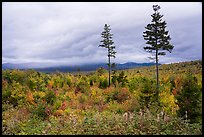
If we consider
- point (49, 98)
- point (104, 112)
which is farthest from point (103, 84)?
point (49, 98)

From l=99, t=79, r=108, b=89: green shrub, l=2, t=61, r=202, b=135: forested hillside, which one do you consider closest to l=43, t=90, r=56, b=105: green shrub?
l=2, t=61, r=202, b=135: forested hillside

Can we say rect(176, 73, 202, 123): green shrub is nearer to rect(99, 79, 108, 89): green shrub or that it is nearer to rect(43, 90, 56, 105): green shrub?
rect(43, 90, 56, 105): green shrub

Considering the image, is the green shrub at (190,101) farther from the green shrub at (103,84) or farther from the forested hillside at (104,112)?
the green shrub at (103,84)

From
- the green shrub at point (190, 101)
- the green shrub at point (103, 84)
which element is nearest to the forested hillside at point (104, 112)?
the green shrub at point (190, 101)

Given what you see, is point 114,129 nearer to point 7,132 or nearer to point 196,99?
point 7,132

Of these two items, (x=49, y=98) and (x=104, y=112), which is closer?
(x=49, y=98)

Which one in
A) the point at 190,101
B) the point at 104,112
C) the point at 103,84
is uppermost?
the point at 190,101

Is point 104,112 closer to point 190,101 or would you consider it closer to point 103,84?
point 190,101

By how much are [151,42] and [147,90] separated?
11.5 meters

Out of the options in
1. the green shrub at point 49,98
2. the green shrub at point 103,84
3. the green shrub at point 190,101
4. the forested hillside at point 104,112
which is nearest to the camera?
the forested hillside at point 104,112

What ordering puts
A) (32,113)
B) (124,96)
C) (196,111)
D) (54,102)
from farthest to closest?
(124,96)
(54,102)
(32,113)
(196,111)

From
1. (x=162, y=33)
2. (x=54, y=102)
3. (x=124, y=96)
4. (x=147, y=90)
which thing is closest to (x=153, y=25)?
(x=162, y=33)

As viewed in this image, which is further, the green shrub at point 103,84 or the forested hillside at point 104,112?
the green shrub at point 103,84

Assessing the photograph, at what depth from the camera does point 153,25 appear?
3400cm
